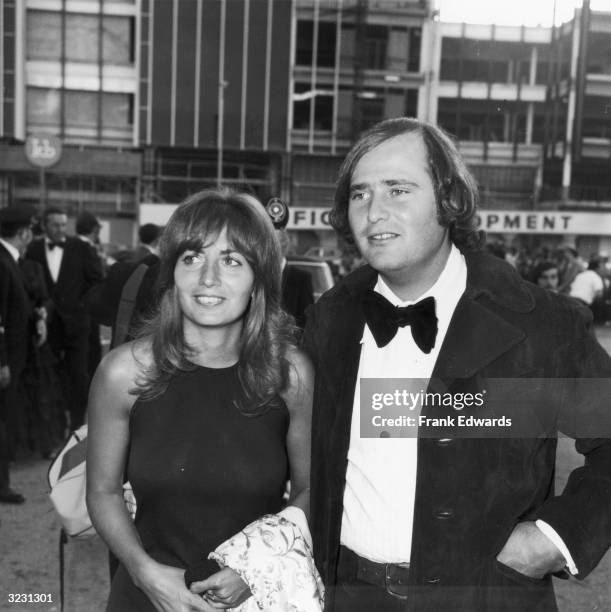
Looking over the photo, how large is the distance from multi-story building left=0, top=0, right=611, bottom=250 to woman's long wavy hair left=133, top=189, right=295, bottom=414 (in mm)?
755

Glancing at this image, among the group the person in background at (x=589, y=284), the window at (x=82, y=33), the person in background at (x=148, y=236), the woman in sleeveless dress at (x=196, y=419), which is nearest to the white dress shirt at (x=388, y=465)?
the woman in sleeveless dress at (x=196, y=419)

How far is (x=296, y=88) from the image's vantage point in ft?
10.3

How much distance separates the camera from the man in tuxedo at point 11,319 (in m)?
4.10

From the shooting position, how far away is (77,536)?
90.7 inches

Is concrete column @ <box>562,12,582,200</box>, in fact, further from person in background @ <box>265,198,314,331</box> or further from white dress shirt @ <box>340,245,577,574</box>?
person in background @ <box>265,198,314,331</box>

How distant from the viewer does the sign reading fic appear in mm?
2896

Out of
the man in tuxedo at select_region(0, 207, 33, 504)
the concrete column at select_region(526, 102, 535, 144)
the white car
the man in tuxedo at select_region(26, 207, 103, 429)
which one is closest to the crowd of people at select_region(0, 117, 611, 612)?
the concrete column at select_region(526, 102, 535, 144)

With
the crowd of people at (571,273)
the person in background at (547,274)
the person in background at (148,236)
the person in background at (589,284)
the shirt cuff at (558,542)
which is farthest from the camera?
the person in background at (589,284)

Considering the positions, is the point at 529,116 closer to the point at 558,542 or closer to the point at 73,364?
the point at 558,542

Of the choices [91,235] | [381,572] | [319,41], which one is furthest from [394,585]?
[91,235]

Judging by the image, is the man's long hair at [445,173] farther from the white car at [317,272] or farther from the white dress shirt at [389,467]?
the white car at [317,272]

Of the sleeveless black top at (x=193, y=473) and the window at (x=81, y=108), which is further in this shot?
the window at (x=81, y=108)

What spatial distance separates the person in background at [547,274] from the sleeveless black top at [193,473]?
188 inches

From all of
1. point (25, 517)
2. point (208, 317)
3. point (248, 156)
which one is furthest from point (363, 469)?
point (25, 517)
